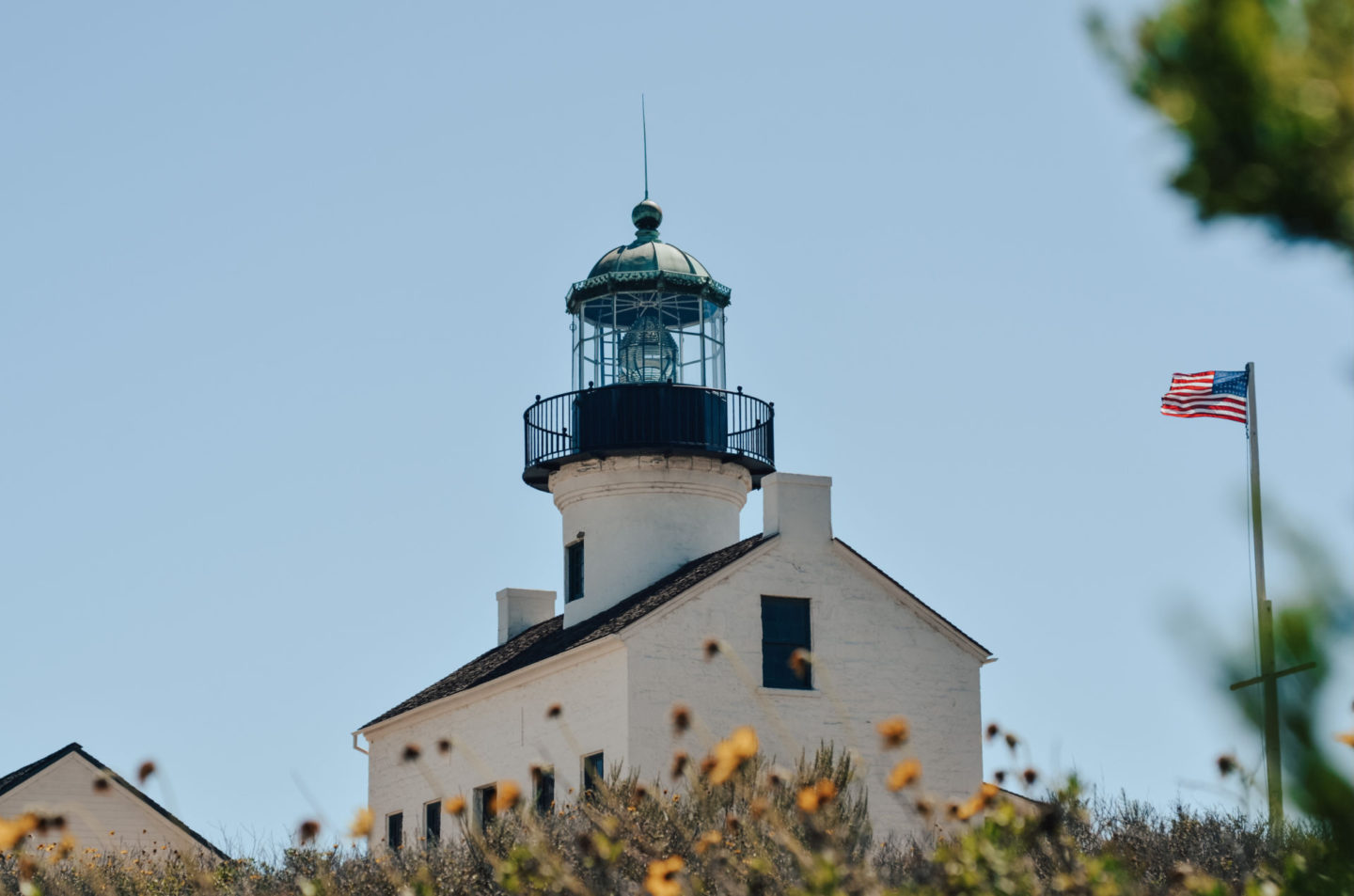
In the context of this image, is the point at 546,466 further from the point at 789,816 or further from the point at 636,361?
the point at 789,816

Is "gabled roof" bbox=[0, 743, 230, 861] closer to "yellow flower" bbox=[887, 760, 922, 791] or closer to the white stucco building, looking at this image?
the white stucco building

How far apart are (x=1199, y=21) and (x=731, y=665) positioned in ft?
71.1

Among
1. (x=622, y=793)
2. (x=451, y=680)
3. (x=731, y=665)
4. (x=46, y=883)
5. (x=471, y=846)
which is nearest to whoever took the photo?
(x=46, y=883)

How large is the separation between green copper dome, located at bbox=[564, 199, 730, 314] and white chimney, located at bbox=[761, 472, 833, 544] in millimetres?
4416

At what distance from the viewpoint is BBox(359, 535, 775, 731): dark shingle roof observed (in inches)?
1066

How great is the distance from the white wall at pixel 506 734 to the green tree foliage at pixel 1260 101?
1934 centimetres

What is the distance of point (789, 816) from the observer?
57.6ft

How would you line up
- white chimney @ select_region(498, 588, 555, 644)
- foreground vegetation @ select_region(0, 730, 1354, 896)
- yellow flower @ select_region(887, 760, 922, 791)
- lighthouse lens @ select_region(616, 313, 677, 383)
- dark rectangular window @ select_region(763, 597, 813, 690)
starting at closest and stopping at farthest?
1. yellow flower @ select_region(887, 760, 922, 791)
2. foreground vegetation @ select_region(0, 730, 1354, 896)
3. dark rectangular window @ select_region(763, 597, 813, 690)
4. lighthouse lens @ select_region(616, 313, 677, 383)
5. white chimney @ select_region(498, 588, 555, 644)

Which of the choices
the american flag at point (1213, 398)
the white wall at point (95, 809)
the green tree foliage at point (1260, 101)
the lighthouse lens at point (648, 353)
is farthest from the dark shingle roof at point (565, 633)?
the green tree foliage at point (1260, 101)

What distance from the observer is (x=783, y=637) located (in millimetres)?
27172

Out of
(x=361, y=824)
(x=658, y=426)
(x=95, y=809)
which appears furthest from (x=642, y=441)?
(x=361, y=824)

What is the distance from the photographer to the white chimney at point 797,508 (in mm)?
27438

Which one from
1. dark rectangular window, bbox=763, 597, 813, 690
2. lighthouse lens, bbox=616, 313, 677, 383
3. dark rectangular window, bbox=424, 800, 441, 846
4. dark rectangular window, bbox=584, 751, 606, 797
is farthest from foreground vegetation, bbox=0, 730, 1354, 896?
lighthouse lens, bbox=616, 313, 677, 383

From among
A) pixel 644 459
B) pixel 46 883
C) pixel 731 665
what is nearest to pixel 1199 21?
pixel 46 883
